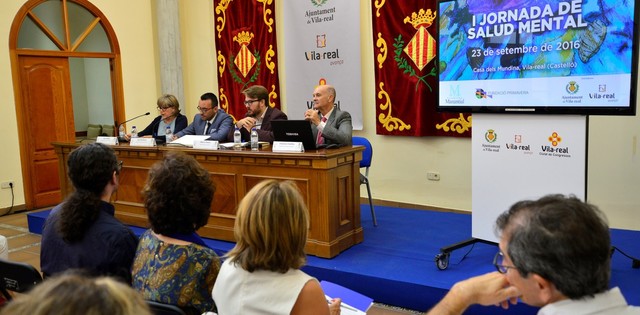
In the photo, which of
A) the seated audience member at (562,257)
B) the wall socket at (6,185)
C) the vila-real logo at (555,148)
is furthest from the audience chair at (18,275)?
the wall socket at (6,185)

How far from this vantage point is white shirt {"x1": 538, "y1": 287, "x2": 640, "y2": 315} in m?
1.07

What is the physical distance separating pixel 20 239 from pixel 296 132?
124 inches

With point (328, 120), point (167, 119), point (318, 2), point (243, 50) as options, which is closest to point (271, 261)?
point (328, 120)

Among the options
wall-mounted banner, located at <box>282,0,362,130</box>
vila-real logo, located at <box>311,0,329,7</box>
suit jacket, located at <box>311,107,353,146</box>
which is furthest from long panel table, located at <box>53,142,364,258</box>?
vila-real logo, located at <box>311,0,329,7</box>

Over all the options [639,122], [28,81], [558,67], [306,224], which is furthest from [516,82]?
[28,81]

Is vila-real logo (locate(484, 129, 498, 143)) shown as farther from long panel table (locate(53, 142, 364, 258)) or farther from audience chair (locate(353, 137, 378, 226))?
audience chair (locate(353, 137, 378, 226))

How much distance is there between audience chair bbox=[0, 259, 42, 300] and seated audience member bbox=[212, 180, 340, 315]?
0.92 metres

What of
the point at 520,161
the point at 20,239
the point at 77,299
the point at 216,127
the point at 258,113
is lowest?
the point at 20,239

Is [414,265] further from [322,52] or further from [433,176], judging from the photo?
[322,52]

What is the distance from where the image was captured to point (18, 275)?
200 cm

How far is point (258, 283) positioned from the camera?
1484 mm

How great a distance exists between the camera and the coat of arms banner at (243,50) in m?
6.59

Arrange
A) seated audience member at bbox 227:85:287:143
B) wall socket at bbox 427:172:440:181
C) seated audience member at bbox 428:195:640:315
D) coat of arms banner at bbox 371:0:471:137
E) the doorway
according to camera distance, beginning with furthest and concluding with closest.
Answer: the doorway → wall socket at bbox 427:172:440:181 → coat of arms banner at bbox 371:0:471:137 → seated audience member at bbox 227:85:287:143 → seated audience member at bbox 428:195:640:315

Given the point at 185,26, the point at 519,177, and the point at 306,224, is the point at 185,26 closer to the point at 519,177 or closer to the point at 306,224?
the point at 519,177
